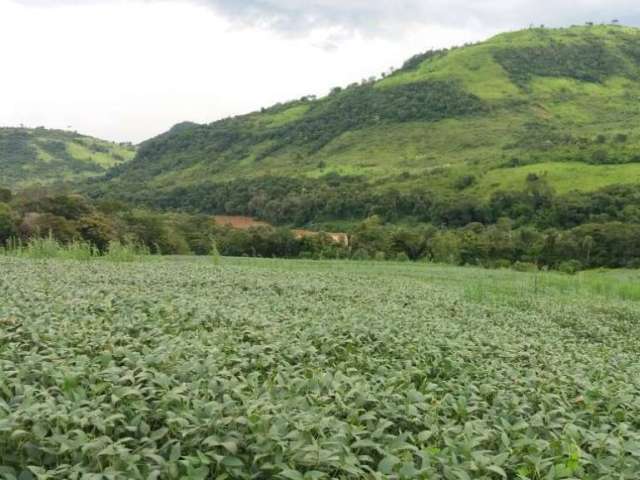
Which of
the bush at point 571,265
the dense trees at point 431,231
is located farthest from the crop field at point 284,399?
the bush at point 571,265

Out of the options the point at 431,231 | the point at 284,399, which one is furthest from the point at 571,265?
the point at 284,399

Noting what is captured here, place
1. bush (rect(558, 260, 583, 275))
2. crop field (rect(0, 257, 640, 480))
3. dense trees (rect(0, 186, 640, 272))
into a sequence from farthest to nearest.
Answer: bush (rect(558, 260, 583, 275)) → dense trees (rect(0, 186, 640, 272)) → crop field (rect(0, 257, 640, 480))

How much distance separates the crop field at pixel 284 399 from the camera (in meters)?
4.32

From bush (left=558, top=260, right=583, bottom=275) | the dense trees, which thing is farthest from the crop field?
bush (left=558, top=260, right=583, bottom=275)

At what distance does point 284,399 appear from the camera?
5.71m

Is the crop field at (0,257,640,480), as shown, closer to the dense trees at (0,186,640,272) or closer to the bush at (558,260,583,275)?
the dense trees at (0,186,640,272)

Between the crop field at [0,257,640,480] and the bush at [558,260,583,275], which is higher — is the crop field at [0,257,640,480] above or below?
→ above

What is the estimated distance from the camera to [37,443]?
438cm

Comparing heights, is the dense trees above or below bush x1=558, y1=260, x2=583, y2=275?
above

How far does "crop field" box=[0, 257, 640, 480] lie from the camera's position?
4324 millimetres

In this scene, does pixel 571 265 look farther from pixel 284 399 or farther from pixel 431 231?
pixel 284 399

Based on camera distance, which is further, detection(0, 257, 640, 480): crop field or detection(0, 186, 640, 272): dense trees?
detection(0, 186, 640, 272): dense trees

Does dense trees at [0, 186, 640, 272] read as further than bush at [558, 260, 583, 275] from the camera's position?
No

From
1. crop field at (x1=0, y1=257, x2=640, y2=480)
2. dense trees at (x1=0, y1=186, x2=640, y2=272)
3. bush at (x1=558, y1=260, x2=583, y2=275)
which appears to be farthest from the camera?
bush at (x1=558, y1=260, x2=583, y2=275)
